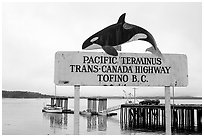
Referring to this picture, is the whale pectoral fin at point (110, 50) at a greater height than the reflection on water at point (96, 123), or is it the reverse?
the whale pectoral fin at point (110, 50)

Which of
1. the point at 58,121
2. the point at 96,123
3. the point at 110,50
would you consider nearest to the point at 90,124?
the point at 96,123

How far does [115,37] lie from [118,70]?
0.97 m

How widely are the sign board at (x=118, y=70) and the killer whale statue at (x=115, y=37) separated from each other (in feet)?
0.75

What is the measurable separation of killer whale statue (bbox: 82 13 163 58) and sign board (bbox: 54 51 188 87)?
0.23 m

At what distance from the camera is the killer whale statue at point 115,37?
713cm

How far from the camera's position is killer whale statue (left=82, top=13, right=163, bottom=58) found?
713 centimetres

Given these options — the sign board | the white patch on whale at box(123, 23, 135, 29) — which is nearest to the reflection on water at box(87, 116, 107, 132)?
the sign board

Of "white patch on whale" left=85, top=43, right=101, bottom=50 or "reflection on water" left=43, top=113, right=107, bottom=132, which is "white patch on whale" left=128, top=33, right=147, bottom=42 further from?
"reflection on water" left=43, top=113, right=107, bottom=132

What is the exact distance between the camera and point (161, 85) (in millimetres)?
7219

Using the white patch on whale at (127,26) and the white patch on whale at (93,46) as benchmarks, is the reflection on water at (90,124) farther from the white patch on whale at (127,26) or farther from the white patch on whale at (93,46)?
the white patch on whale at (127,26)

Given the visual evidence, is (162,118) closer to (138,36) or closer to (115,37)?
(138,36)

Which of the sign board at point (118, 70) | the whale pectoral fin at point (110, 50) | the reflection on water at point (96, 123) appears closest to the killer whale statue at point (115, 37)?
the whale pectoral fin at point (110, 50)

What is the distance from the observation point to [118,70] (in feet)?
23.3

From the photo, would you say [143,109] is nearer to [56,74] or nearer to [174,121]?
[174,121]
